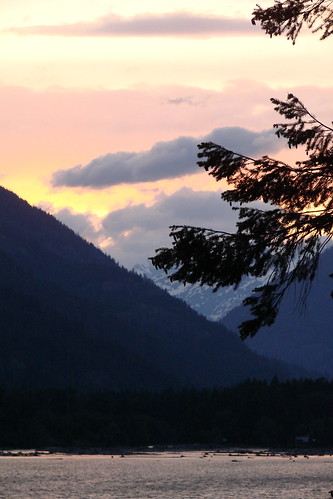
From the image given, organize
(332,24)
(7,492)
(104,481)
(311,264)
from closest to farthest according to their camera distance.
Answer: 1. (332,24)
2. (311,264)
3. (7,492)
4. (104,481)

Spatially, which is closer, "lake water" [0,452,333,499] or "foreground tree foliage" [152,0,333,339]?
"foreground tree foliage" [152,0,333,339]

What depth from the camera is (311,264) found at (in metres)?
33.9

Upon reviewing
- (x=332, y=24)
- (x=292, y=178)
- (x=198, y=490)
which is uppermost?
(x=332, y=24)

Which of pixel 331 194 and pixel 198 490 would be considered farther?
pixel 198 490

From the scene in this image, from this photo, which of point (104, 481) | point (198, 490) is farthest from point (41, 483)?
point (198, 490)

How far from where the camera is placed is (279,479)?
164 metres

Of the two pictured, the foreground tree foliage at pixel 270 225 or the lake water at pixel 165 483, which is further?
the lake water at pixel 165 483

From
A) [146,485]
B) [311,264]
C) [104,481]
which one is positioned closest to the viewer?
[311,264]

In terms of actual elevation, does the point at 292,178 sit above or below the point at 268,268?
above

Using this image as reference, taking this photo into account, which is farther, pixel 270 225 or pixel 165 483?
pixel 165 483

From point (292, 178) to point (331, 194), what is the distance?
1333 millimetres

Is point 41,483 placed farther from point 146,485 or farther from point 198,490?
point 198,490

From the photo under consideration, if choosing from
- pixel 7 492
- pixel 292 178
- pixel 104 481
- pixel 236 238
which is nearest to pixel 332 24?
pixel 292 178

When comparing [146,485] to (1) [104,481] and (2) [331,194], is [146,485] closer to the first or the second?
(1) [104,481]
